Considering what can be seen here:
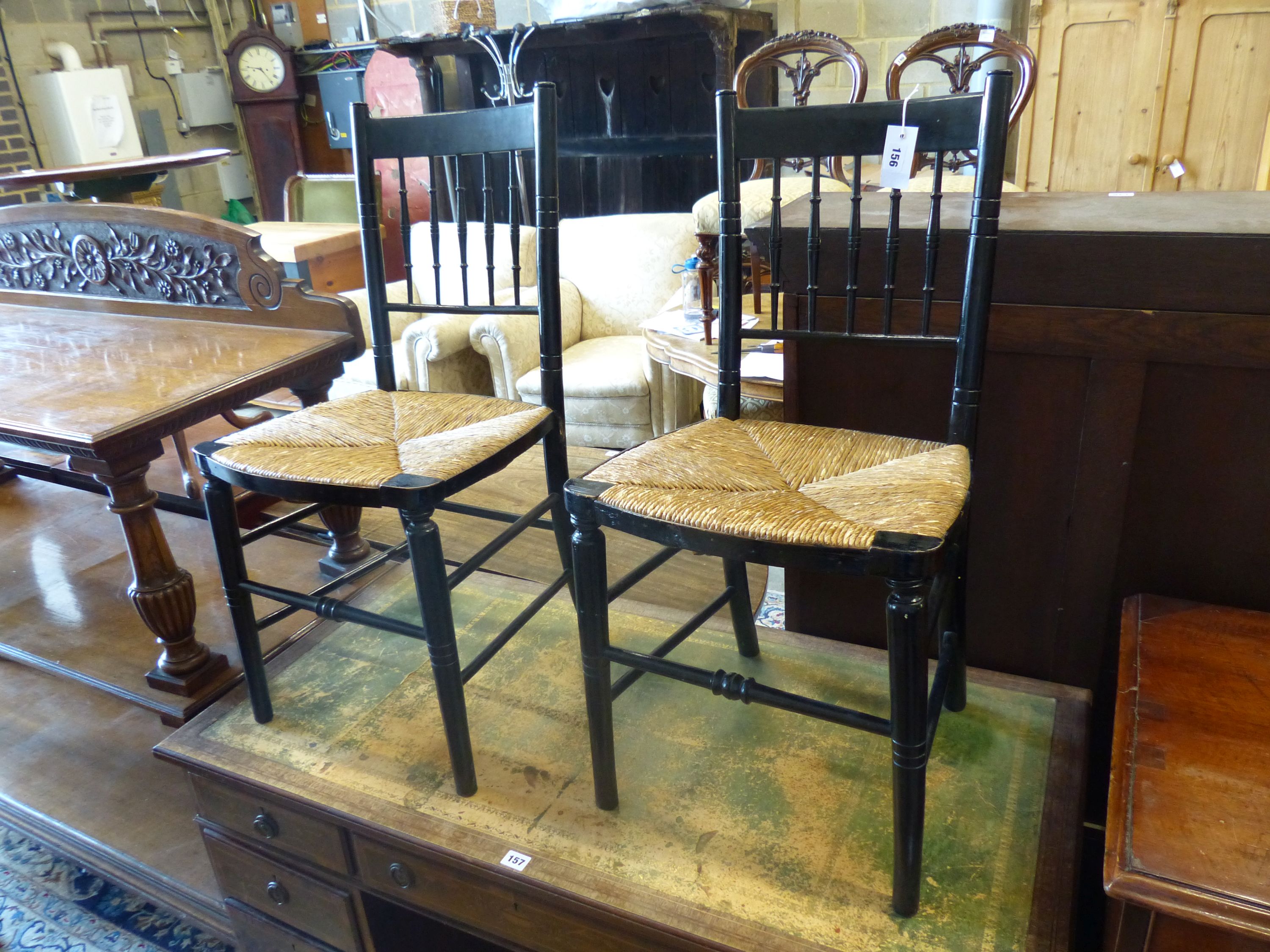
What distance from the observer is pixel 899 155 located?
1.08m

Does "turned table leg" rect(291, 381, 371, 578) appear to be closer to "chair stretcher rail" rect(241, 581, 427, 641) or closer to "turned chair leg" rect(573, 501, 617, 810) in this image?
"chair stretcher rail" rect(241, 581, 427, 641)

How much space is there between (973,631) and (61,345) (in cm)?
180

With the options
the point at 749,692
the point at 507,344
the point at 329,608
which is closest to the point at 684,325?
the point at 507,344

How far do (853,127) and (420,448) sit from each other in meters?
0.70

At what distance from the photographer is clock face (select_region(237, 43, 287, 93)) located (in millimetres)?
5207

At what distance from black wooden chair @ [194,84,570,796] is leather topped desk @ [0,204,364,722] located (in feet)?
0.69

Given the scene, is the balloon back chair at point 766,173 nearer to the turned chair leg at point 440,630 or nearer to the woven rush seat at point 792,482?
the woven rush seat at point 792,482

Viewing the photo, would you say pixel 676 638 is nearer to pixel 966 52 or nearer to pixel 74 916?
pixel 74 916

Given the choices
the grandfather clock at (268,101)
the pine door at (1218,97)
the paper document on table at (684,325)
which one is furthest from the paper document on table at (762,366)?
the grandfather clock at (268,101)

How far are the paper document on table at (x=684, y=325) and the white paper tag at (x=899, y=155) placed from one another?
3.36ft

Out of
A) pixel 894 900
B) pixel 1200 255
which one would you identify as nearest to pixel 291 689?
pixel 894 900

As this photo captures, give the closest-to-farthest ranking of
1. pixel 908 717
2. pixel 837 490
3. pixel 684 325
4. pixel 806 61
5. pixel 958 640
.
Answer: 1. pixel 908 717
2. pixel 837 490
3. pixel 958 640
4. pixel 684 325
5. pixel 806 61

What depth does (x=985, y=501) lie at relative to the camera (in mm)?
1330

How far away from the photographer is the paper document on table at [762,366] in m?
1.93
